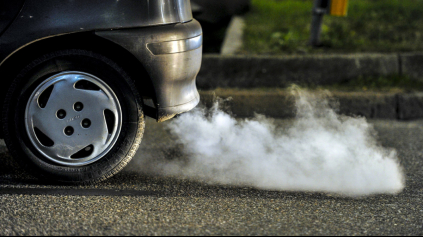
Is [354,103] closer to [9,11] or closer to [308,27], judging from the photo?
[308,27]

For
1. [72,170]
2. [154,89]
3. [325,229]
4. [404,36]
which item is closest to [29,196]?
[72,170]

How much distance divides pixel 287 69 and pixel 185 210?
131 inches

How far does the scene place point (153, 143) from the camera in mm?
4172

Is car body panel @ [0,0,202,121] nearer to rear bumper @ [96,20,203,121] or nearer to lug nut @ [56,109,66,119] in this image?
rear bumper @ [96,20,203,121]

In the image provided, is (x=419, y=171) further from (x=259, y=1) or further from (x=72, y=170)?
(x=259, y=1)

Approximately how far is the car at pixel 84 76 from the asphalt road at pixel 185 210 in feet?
0.71

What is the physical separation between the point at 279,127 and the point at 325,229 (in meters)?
2.15

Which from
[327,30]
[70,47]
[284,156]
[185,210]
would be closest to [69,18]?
[70,47]

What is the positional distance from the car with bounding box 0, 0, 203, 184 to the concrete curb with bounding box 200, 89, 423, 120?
82.2 inches

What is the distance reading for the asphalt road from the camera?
2.48 m

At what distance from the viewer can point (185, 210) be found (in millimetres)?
2730

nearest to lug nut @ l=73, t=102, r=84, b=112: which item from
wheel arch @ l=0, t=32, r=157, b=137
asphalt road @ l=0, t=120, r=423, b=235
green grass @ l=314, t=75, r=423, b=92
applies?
wheel arch @ l=0, t=32, r=157, b=137

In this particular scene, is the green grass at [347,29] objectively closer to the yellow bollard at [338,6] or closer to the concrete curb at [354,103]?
the yellow bollard at [338,6]

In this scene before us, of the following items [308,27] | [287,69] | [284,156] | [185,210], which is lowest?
[308,27]
